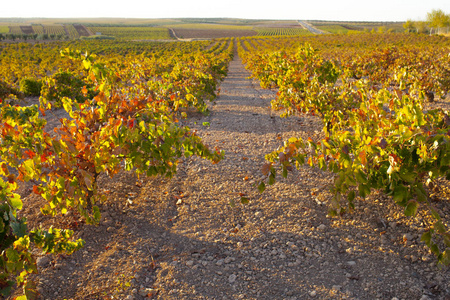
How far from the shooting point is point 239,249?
3.39 m

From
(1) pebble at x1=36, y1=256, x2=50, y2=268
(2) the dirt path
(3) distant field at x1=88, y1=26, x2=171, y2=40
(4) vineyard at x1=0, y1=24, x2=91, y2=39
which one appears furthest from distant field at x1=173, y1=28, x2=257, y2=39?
(1) pebble at x1=36, y1=256, x2=50, y2=268

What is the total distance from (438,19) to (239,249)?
317 ft

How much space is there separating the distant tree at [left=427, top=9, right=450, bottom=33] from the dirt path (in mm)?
93728

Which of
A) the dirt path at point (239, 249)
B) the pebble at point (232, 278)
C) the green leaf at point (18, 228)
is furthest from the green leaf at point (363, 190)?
the green leaf at point (18, 228)

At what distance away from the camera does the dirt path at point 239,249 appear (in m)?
2.85

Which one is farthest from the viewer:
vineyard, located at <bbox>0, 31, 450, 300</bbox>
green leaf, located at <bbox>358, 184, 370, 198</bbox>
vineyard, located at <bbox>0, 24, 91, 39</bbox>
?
vineyard, located at <bbox>0, 24, 91, 39</bbox>

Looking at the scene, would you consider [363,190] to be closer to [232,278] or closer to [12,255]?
[232,278]

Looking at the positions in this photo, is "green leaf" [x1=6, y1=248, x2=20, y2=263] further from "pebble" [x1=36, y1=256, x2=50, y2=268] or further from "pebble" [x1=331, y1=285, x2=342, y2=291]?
"pebble" [x1=331, y1=285, x2=342, y2=291]

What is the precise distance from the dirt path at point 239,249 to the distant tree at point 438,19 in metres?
93.7

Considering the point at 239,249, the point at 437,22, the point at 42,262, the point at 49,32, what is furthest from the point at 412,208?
the point at 49,32

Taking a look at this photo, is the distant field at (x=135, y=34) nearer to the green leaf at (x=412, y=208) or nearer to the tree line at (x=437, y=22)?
the tree line at (x=437, y=22)

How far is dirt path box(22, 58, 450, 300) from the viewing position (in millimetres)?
2852

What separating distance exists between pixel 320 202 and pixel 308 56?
485 centimetres

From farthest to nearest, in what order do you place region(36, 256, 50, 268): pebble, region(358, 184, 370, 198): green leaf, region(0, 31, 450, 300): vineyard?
region(36, 256, 50, 268): pebble
region(358, 184, 370, 198): green leaf
region(0, 31, 450, 300): vineyard
